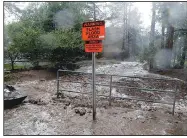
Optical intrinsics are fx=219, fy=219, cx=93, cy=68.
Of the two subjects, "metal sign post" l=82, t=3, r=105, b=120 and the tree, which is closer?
Result: "metal sign post" l=82, t=3, r=105, b=120

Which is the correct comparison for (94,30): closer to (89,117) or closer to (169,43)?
(89,117)

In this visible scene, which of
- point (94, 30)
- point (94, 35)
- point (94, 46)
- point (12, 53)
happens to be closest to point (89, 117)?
point (94, 46)

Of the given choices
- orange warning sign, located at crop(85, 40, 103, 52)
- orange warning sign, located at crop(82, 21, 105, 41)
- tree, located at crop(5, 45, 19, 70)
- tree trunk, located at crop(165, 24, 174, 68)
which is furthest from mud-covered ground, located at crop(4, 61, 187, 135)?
tree trunk, located at crop(165, 24, 174, 68)

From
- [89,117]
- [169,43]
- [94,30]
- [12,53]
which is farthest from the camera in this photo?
[169,43]

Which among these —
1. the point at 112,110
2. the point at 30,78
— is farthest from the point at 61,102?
the point at 30,78

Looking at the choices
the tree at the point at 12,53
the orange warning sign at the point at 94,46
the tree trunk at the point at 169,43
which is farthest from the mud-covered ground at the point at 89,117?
the tree trunk at the point at 169,43

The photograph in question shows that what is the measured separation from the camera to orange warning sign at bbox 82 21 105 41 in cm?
542

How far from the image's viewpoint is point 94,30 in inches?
217

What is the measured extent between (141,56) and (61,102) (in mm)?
10857

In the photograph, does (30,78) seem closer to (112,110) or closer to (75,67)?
(75,67)

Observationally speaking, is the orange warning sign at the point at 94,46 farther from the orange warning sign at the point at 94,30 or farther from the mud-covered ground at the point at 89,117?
the mud-covered ground at the point at 89,117

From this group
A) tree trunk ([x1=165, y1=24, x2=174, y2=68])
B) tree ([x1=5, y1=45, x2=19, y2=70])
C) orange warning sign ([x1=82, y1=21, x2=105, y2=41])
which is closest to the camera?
orange warning sign ([x1=82, y1=21, x2=105, y2=41])

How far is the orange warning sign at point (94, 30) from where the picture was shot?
542 cm

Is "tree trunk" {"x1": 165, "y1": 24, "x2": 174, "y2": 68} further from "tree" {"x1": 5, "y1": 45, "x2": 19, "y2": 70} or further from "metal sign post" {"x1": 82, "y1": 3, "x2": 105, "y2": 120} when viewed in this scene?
"metal sign post" {"x1": 82, "y1": 3, "x2": 105, "y2": 120}
